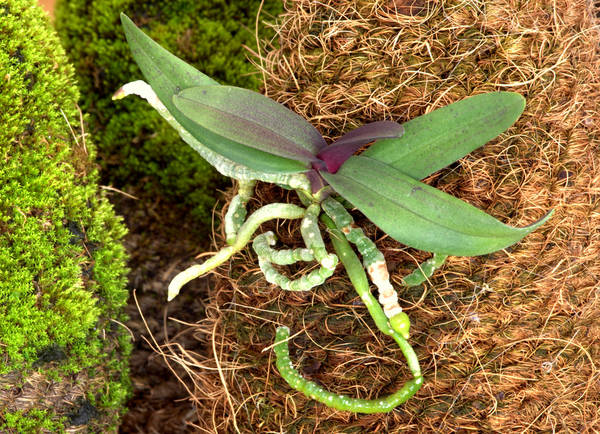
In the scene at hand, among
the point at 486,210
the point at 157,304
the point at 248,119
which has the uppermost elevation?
the point at 248,119

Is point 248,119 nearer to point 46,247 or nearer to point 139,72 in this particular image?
point 46,247

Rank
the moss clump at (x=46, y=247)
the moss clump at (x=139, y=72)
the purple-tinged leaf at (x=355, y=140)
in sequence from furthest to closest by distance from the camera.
Answer: 1. the moss clump at (x=139, y=72)
2. the moss clump at (x=46, y=247)
3. the purple-tinged leaf at (x=355, y=140)

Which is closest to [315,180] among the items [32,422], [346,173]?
[346,173]

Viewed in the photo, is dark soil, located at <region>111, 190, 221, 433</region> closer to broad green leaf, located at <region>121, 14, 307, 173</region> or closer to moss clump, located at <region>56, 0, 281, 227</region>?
moss clump, located at <region>56, 0, 281, 227</region>

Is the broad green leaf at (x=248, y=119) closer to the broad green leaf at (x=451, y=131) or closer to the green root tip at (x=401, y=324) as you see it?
the broad green leaf at (x=451, y=131)

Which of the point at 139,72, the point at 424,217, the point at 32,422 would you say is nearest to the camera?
the point at 424,217


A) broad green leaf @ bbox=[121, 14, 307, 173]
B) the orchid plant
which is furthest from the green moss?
broad green leaf @ bbox=[121, 14, 307, 173]

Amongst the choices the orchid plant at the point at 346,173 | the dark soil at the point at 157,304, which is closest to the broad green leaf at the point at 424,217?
the orchid plant at the point at 346,173

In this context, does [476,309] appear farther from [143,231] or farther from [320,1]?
[143,231]
